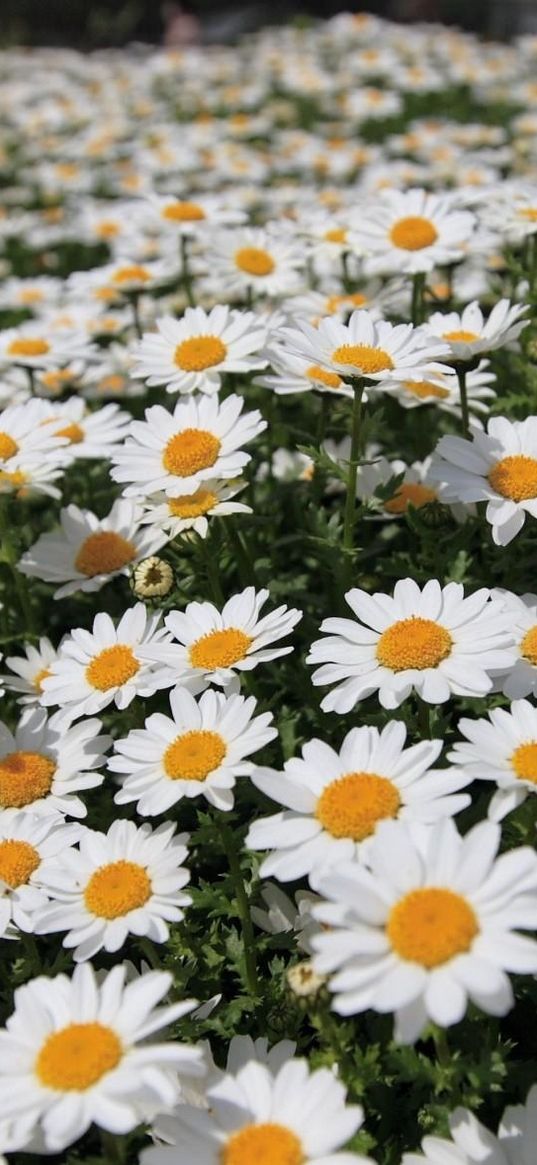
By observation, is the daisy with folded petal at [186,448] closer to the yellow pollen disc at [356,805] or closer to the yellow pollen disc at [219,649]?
the yellow pollen disc at [219,649]

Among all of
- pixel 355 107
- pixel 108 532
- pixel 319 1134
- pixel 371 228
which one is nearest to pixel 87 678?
pixel 108 532

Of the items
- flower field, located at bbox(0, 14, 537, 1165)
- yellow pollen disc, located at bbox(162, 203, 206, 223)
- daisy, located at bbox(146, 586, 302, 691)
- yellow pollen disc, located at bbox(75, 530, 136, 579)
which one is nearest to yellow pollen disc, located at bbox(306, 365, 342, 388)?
flower field, located at bbox(0, 14, 537, 1165)

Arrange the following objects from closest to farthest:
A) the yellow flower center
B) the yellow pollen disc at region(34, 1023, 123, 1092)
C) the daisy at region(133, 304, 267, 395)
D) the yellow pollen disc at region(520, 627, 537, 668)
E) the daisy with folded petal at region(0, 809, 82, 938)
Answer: the yellow pollen disc at region(34, 1023, 123, 1092) < the daisy with folded petal at region(0, 809, 82, 938) < the yellow pollen disc at region(520, 627, 537, 668) < the daisy at region(133, 304, 267, 395) < the yellow flower center

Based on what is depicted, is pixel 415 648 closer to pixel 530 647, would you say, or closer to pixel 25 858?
pixel 530 647

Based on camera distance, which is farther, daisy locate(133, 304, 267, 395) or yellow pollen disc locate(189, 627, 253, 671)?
daisy locate(133, 304, 267, 395)

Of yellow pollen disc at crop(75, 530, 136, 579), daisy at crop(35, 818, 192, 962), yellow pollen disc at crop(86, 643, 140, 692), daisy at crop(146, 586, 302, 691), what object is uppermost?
daisy at crop(146, 586, 302, 691)

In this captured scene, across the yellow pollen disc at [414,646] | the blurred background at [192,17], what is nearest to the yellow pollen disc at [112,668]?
the yellow pollen disc at [414,646]

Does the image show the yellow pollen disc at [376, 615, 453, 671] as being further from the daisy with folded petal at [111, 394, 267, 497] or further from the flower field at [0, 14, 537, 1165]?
the daisy with folded petal at [111, 394, 267, 497]

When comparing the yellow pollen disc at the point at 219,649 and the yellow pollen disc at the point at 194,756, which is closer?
the yellow pollen disc at the point at 194,756
